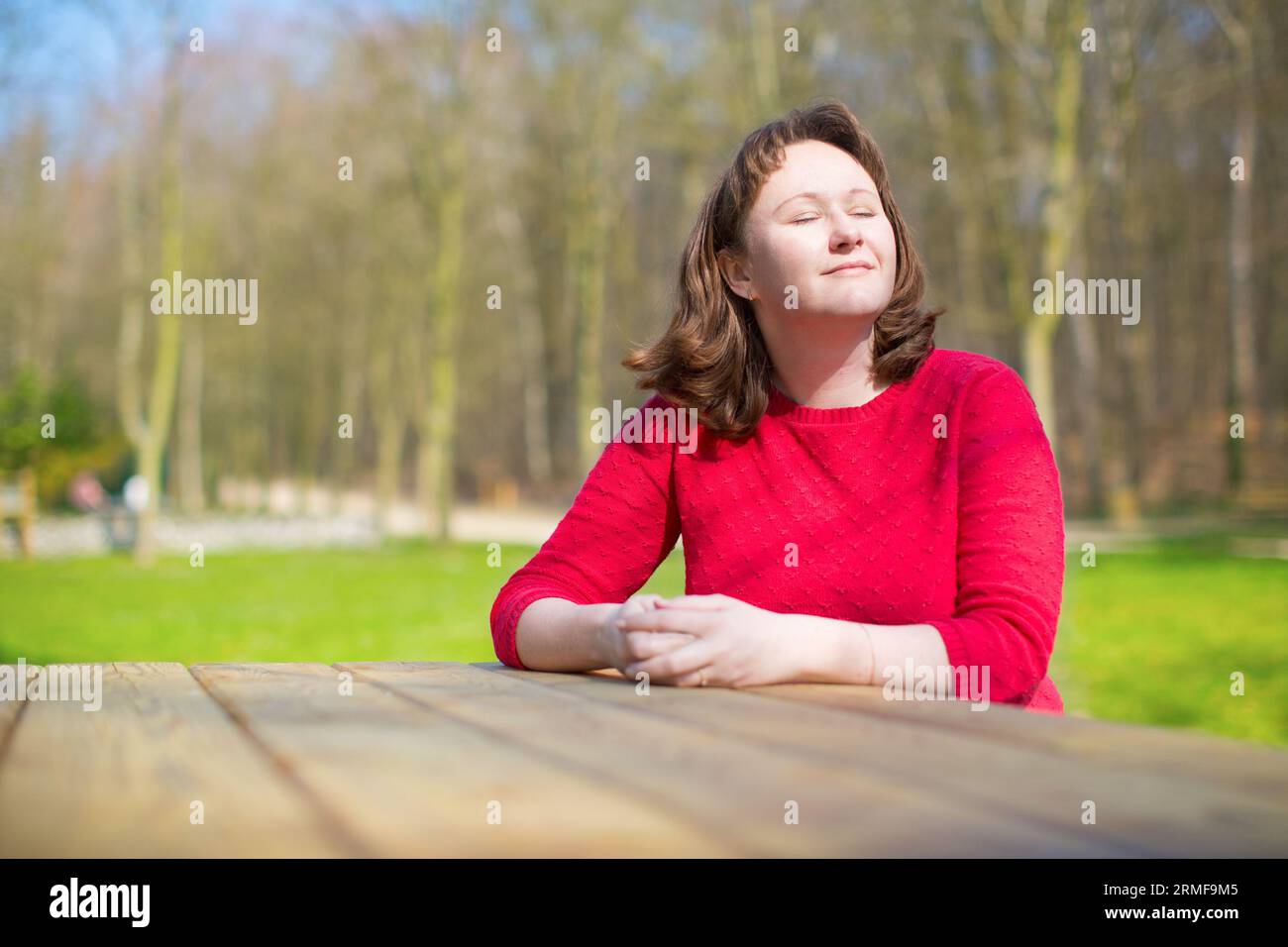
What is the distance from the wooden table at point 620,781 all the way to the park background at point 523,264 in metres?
1.73

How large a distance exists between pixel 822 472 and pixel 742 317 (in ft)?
1.57

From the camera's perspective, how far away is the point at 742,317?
2.93 meters

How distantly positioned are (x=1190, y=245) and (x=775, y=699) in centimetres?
3400

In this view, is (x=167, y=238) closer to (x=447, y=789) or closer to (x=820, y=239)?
(x=820, y=239)

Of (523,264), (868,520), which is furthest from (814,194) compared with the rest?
(523,264)

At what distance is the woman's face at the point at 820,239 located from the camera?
2.54 metres

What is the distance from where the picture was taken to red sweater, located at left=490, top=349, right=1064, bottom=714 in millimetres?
2301

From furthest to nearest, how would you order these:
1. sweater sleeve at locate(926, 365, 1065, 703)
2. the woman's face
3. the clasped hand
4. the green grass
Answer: the green grass, the woman's face, sweater sleeve at locate(926, 365, 1065, 703), the clasped hand

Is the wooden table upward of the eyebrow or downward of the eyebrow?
downward

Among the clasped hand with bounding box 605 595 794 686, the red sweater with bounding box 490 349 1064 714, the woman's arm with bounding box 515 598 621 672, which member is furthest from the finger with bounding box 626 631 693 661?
the red sweater with bounding box 490 349 1064 714

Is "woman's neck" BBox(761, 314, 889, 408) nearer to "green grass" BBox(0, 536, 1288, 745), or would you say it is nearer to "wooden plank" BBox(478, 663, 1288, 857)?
"wooden plank" BBox(478, 663, 1288, 857)

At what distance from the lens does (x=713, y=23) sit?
18.8 meters

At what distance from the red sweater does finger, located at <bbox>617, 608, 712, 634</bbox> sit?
1.27 ft
